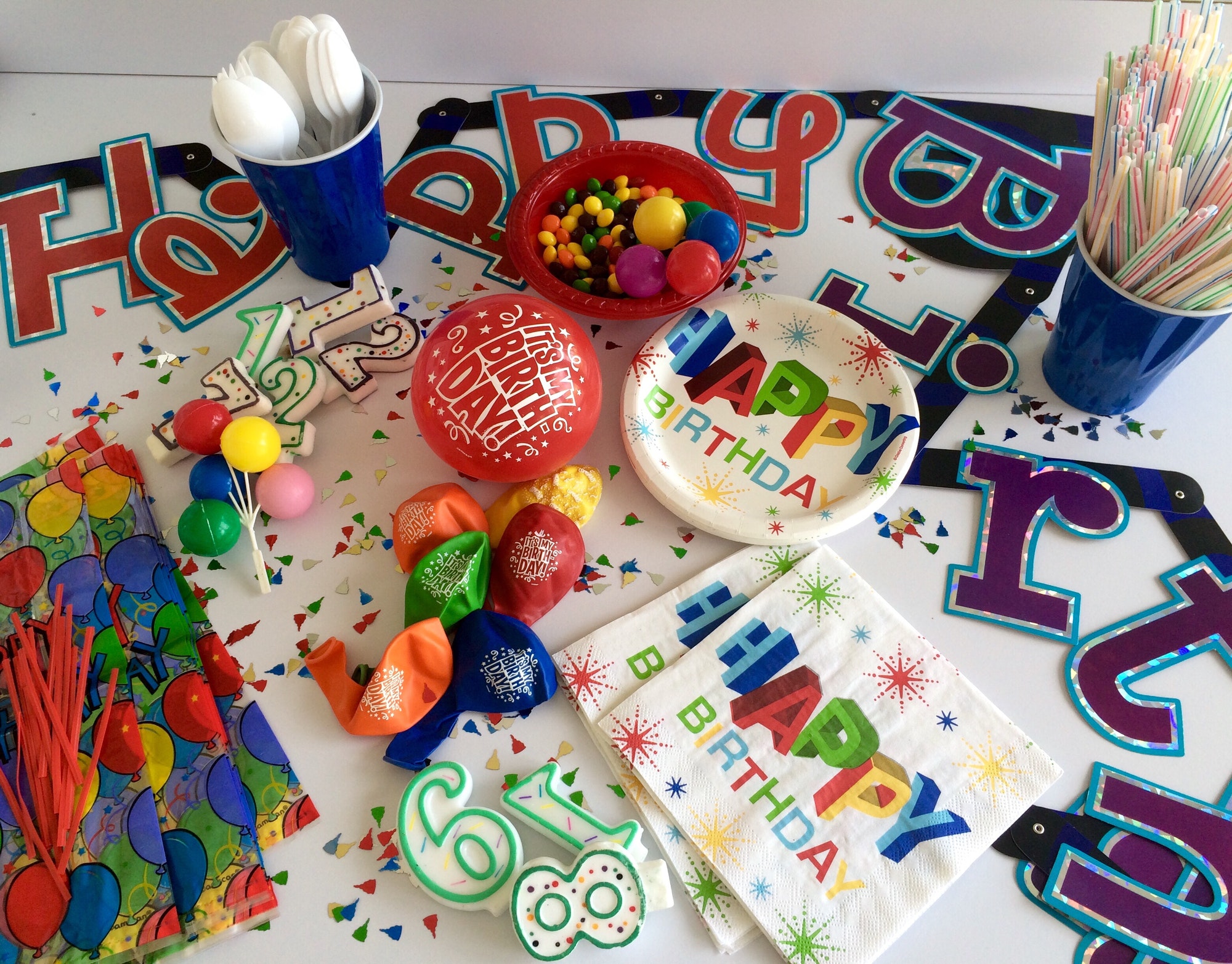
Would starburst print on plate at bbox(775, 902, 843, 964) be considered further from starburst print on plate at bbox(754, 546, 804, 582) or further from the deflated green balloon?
the deflated green balloon

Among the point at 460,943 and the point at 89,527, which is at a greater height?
the point at 89,527

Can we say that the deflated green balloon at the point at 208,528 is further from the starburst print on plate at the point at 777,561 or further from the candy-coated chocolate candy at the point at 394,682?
the starburst print on plate at the point at 777,561

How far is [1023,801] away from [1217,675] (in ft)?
→ 0.74

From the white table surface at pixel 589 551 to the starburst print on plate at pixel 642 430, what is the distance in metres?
0.04

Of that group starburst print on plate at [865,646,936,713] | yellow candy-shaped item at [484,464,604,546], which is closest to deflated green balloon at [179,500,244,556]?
yellow candy-shaped item at [484,464,604,546]

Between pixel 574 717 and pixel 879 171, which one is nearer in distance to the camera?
pixel 574 717

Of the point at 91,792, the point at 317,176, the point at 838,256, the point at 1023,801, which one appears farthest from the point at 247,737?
the point at 838,256

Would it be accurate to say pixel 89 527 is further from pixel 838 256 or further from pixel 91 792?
pixel 838 256

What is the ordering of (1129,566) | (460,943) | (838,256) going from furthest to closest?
(838,256) → (1129,566) → (460,943)

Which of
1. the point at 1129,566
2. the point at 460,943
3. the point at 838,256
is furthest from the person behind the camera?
the point at 838,256

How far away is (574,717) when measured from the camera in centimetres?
78

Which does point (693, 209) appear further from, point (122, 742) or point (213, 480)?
point (122, 742)

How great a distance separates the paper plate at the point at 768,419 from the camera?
2.77 ft

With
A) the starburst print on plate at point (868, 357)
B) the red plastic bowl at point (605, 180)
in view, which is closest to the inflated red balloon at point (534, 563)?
the red plastic bowl at point (605, 180)
